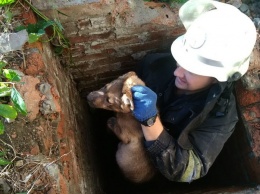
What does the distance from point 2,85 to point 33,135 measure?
0.32 m

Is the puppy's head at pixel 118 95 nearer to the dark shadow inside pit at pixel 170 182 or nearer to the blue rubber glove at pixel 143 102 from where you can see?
the blue rubber glove at pixel 143 102

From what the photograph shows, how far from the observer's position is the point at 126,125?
2.21m

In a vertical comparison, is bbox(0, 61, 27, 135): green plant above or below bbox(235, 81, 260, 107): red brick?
above

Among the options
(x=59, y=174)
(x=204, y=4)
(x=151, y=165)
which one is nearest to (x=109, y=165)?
(x=151, y=165)

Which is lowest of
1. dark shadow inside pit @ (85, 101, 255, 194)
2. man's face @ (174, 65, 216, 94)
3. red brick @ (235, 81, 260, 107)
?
dark shadow inside pit @ (85, 101, 255, 194)

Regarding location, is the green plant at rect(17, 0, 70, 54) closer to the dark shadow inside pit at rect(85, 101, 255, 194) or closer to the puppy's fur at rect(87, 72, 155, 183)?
the puppy's fur at rect(87, 72, 155, 183)

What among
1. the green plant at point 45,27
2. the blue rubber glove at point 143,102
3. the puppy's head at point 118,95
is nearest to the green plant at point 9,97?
the green plant at point 45,27

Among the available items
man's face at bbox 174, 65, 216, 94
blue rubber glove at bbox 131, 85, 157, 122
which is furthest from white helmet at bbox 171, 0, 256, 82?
blue rubber glove at bbox 131, 85, 157, 122

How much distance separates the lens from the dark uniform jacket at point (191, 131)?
82.7 inches

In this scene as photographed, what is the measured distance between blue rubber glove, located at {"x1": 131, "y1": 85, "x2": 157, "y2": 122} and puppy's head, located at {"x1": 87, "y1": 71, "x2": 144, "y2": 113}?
0.10ft

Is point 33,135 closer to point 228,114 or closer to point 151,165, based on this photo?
point 151,165

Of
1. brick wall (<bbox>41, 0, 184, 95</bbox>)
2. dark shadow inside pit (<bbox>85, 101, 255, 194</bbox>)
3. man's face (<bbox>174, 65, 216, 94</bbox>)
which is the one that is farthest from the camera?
dark shadow inside pit (<bbox>85, 101, 255, 194</bbox>)

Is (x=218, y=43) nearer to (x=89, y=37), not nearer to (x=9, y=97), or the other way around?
(x=89, y=37)

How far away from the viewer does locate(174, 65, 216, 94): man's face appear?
2086 millimetres
